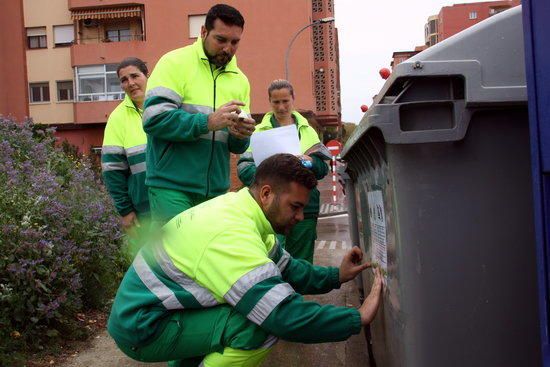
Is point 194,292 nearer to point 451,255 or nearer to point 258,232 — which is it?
point 258,232

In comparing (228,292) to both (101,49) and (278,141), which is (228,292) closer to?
(278,141)

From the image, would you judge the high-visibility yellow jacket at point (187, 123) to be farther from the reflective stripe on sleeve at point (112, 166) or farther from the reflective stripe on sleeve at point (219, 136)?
the reflective stripe on sleeve at point (112, 166)

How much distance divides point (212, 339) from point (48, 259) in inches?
78.2

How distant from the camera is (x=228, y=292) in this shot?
2.42 metres

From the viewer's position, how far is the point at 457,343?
206 cm

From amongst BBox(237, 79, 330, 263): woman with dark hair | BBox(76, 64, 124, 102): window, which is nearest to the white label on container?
BBox(237, 79, 330, 263): woman with dark hair

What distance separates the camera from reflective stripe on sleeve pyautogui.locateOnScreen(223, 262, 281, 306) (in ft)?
7.72

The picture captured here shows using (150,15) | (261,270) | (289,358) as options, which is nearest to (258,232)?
(261,270)

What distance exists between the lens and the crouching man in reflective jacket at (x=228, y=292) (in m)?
2.37

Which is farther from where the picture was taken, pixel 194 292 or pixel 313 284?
pixel 313 284

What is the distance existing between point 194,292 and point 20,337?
1870mm

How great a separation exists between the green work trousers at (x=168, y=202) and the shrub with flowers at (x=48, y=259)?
1.05m

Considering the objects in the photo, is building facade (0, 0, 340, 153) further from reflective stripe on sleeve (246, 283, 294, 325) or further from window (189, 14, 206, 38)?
reflective stripe on sleeve (246, 283, 294, 325)

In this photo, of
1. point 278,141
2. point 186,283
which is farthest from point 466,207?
point 278,141
